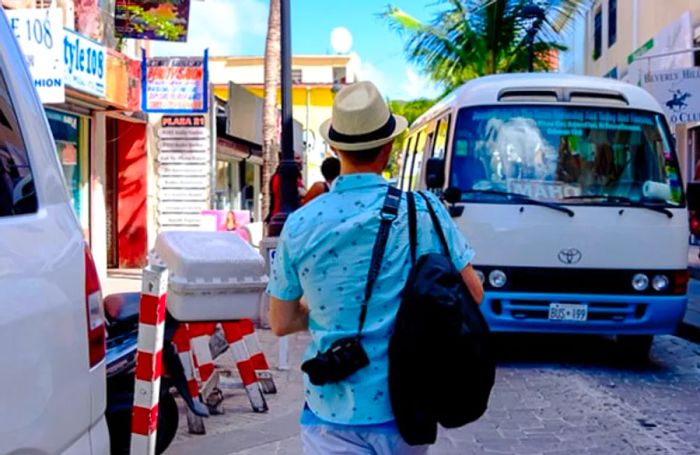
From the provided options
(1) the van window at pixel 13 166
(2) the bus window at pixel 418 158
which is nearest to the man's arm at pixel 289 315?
(1) the van window at pixel 13 166

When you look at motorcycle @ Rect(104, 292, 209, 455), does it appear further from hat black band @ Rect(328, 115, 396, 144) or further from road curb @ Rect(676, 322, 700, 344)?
road curb @ Rect(676, 322, 700, 344)

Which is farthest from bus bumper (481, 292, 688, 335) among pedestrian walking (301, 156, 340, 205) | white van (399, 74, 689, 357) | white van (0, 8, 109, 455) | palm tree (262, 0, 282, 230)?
palm tree (262, 0, 282, 230)

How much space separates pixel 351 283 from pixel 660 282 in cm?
565

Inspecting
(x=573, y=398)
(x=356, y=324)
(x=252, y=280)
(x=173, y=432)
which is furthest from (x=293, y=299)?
(x=573, y=398)

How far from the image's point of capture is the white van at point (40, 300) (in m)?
2.26

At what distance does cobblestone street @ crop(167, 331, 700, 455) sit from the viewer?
17.8ft

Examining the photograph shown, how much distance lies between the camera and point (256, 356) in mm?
6508

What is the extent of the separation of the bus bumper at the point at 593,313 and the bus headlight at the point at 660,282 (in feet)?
0.28

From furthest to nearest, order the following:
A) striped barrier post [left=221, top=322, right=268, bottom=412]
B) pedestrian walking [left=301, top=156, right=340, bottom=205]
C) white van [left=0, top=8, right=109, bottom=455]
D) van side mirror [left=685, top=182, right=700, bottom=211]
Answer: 1. pedestrian walking [left=301, top=156, right=340, bottom=205]
2. van side mirror [left=685, top=182, right=700, bottom=211]
3. striped barrier post [left=221, top=322, right=268, bottom=412]
4. white van [left=0, top=8, right=109, bottom=455]

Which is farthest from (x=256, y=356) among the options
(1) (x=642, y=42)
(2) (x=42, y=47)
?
(1) (x=642, y=42)

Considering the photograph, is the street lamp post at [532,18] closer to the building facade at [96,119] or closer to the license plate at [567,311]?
the building facade at [96,119]

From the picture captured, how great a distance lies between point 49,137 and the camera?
2803 millimetres

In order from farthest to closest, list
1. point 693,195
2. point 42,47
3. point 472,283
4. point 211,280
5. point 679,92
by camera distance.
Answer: point 679,92 → point 42,47 → point 693,195 → point 211,280 → point 472,283

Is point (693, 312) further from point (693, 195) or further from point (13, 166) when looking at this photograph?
point (13, 166)
